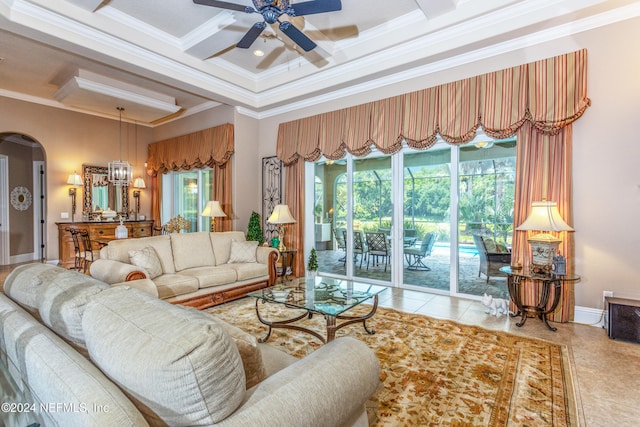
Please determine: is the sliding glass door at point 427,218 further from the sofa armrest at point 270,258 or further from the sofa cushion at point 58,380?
the sofa cushion at point 58,380

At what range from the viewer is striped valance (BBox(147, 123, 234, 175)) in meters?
6.29

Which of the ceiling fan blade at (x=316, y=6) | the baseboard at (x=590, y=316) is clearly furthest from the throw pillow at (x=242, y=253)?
the baseboard at (x=590, y=316)

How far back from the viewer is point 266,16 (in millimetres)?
2924

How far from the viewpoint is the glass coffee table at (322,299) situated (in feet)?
8.87

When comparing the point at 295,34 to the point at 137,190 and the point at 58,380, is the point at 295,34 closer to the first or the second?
the point at 58,380

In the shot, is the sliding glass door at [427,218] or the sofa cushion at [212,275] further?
the sliding glass door at [427,218]

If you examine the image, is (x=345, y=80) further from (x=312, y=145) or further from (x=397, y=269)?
(x=397, y=269)

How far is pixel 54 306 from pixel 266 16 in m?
2.79

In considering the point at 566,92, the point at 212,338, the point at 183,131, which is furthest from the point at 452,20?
the point at 183,131

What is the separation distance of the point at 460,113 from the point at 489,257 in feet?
6.69

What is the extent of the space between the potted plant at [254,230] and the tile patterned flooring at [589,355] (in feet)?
8.66

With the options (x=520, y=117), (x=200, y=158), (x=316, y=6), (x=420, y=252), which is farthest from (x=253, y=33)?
(x=200, y=158)

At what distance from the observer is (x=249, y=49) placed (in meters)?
4.86

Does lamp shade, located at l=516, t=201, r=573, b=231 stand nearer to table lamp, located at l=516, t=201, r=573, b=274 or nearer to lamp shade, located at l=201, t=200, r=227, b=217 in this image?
table lamp, located at l=516, t=201, r=573, b=274
